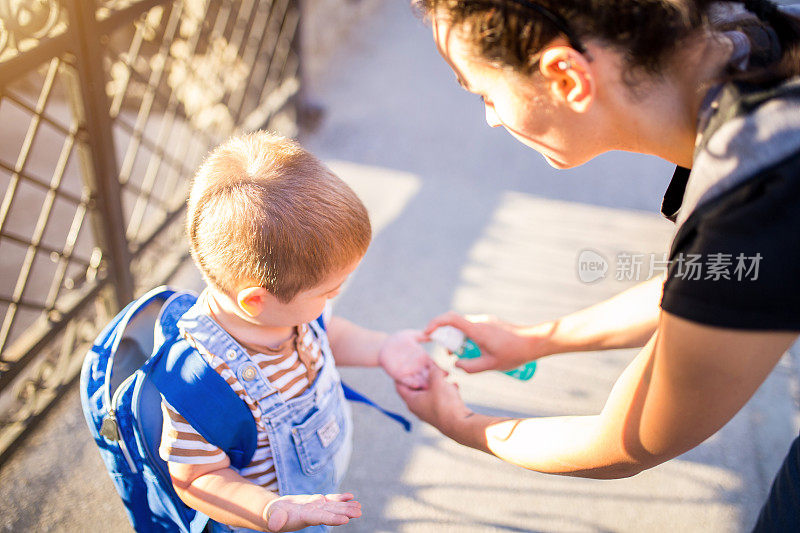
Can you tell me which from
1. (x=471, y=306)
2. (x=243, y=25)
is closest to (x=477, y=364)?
(x=471, y=306)

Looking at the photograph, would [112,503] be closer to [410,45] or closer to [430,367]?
[430,367]

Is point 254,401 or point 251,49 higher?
point 254,401

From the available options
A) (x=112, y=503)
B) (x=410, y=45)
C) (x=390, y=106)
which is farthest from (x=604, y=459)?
(x=410, y=45)

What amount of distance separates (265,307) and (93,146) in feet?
4.07

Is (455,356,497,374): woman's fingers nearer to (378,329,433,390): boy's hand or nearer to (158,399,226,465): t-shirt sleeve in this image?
(378,329,433,390): boy's hand

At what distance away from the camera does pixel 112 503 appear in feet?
6.08

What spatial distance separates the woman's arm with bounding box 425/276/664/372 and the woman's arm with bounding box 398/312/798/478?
0.29 m

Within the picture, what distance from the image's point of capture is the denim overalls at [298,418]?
46.6 inches

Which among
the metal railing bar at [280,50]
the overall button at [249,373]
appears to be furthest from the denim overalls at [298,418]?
the metal railing bar at [280,50]

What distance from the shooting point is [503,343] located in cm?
163

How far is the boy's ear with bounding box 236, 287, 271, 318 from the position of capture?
3.63 ft

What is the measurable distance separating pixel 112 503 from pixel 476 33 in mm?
1699

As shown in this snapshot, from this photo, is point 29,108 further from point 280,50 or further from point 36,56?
point 280,50

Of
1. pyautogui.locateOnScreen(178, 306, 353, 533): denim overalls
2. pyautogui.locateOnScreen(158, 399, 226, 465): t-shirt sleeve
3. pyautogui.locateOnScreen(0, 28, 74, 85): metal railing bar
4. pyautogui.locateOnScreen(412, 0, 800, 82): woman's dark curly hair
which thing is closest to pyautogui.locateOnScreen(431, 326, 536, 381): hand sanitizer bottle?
pyautogui.locateOnScreen(178, 306, 353, 533): denim overalls
